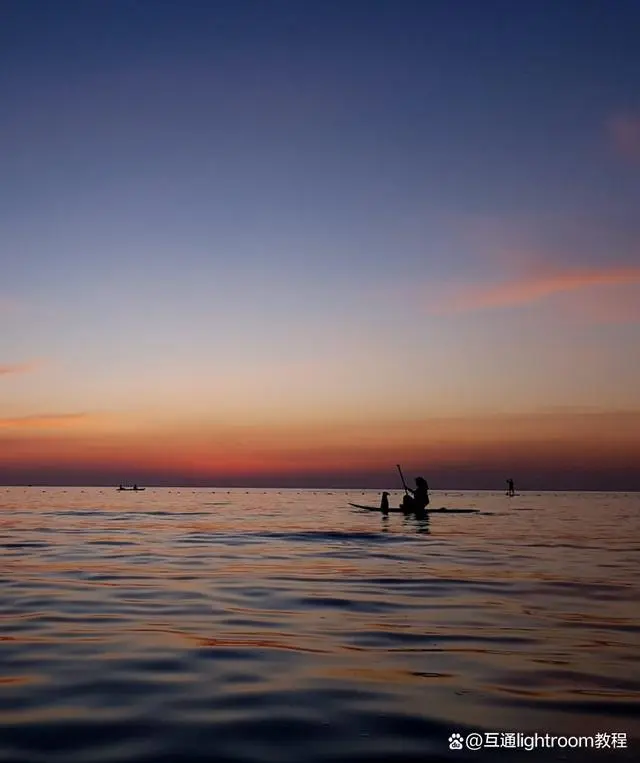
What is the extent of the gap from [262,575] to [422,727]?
1260cm

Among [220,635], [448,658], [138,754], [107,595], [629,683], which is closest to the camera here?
[138,754]

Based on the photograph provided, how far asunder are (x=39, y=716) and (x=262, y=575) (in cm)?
1220

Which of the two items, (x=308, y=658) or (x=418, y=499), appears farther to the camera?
(x=418, y=499)

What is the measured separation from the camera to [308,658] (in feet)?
32.9

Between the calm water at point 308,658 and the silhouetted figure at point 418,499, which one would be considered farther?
the silhouetted figure at point 418,499

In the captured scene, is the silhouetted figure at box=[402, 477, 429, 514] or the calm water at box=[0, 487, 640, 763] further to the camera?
the silhouetted figure at box=[402, 477, 429, 514]

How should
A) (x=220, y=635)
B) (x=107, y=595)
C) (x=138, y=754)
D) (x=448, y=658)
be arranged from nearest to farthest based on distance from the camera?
1. (x=138, y=754)
2. (x=448, y=658)
3. (x=220, y=635)
4. (x=107, y=595)

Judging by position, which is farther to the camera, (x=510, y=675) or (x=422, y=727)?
(x=510, y=675)

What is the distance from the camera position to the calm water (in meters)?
6.88

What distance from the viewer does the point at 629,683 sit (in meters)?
8.81

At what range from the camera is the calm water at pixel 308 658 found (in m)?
6.88

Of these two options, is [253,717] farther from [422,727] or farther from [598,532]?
[598,532]

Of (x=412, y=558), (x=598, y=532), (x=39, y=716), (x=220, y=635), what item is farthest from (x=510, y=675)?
(x=598, y=532)

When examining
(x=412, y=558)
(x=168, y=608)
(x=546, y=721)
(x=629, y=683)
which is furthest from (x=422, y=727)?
(x=412, y=558)
